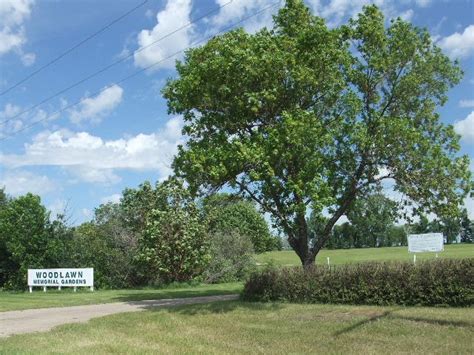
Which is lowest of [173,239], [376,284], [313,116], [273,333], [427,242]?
[273,333]

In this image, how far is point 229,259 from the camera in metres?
36.6

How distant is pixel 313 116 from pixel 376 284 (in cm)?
509

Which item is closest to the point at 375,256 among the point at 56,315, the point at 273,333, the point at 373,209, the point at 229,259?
the point at 229,259

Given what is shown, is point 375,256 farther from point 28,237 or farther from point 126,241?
point 28,237

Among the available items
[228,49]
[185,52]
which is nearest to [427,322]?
[228,49]

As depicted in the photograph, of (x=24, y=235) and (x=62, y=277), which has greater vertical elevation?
(x=24, y=235)

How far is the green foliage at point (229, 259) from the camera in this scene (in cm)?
3494

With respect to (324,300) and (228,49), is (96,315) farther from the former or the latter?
(228,49)

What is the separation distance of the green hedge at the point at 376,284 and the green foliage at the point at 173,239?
41.6 feet

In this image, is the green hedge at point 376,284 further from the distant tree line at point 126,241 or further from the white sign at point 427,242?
the white sign at point 427,242

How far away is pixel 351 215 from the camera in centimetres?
2145

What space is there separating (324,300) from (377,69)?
25.3 ft

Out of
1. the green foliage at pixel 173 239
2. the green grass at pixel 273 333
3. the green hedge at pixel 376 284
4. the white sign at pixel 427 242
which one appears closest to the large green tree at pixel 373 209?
the green hedge at pixel 376 284

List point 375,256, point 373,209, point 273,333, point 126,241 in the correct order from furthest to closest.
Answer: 1. point 375,256
2. point 126,241
3. point 373,209
4. point 273,333
